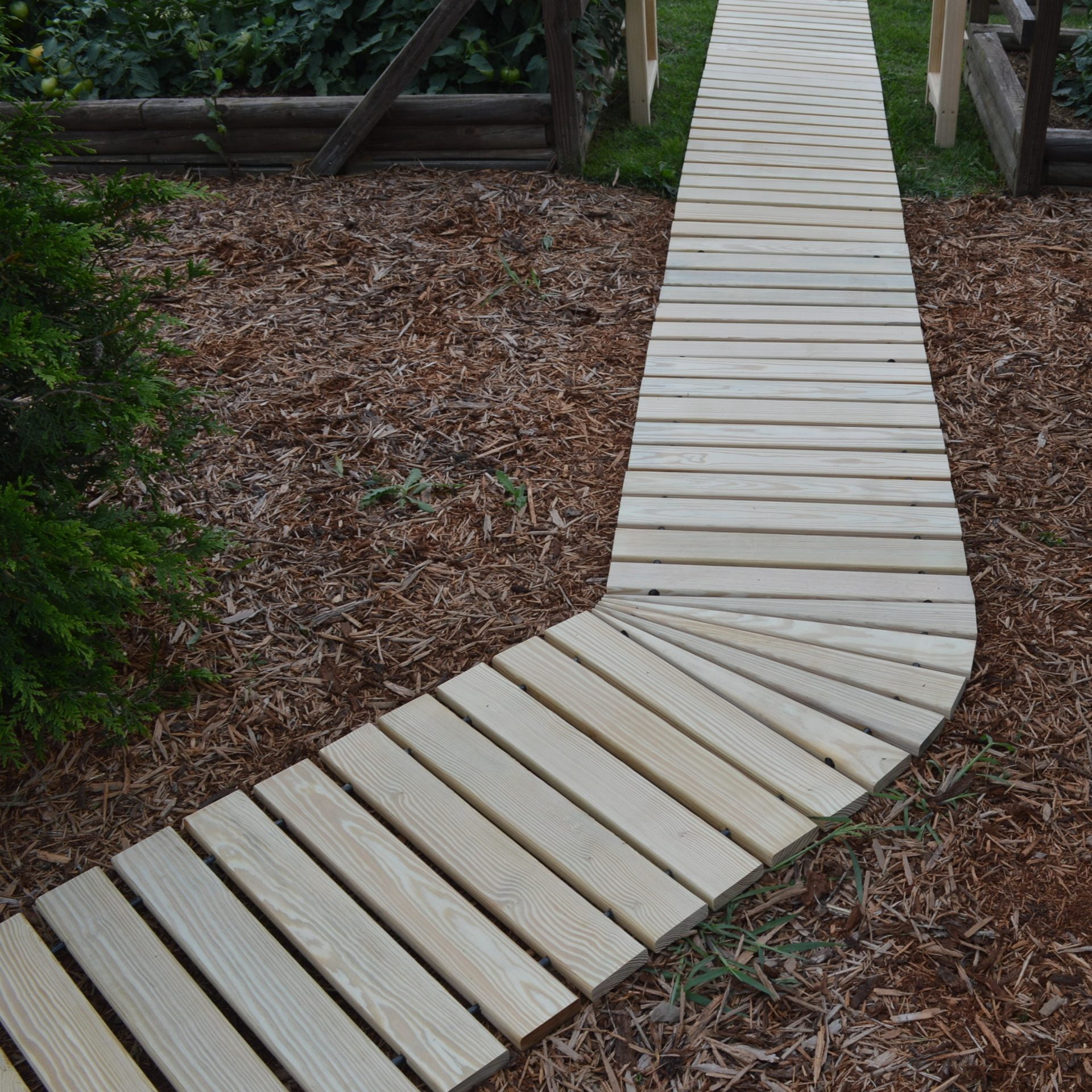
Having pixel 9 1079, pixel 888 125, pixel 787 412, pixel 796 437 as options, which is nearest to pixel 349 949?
pixel 9 1079

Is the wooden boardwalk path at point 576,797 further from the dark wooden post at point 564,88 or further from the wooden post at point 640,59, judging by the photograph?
the wooden post at point 640,59

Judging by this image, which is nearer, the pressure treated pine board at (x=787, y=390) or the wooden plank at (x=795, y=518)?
the wooden plank at (x=795, y=518)

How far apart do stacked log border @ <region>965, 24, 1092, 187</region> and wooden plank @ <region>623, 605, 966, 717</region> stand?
132 inches

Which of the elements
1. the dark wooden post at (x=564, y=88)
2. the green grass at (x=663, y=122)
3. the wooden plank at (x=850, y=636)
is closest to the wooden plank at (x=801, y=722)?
the wooden plank at (x=850, y=636)

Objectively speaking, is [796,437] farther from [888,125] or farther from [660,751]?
[888,125]

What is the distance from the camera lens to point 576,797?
90.1 inches

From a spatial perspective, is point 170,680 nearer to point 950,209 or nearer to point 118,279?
point 118,279

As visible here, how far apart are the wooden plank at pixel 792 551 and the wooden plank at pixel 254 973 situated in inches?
53.9

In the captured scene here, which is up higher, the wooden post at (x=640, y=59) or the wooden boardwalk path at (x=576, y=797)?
the wooden post at (x=640, y=59)

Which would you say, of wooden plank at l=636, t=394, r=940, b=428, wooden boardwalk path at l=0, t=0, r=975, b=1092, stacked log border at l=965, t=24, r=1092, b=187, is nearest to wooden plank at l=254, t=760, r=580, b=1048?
wooden boardwalk path at l=0, t=0, r=975, b=1092

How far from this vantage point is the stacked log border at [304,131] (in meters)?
5.05

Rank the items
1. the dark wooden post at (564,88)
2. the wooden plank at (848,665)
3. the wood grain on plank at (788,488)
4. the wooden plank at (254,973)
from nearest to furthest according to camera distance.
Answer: the wooden plank at (254,973) → the wooden plank at (848,665) → the wood grain on plank at (788,488) → the dark wooden post at (564,88)

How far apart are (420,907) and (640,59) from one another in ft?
16.2

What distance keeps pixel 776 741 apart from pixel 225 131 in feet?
13.4
